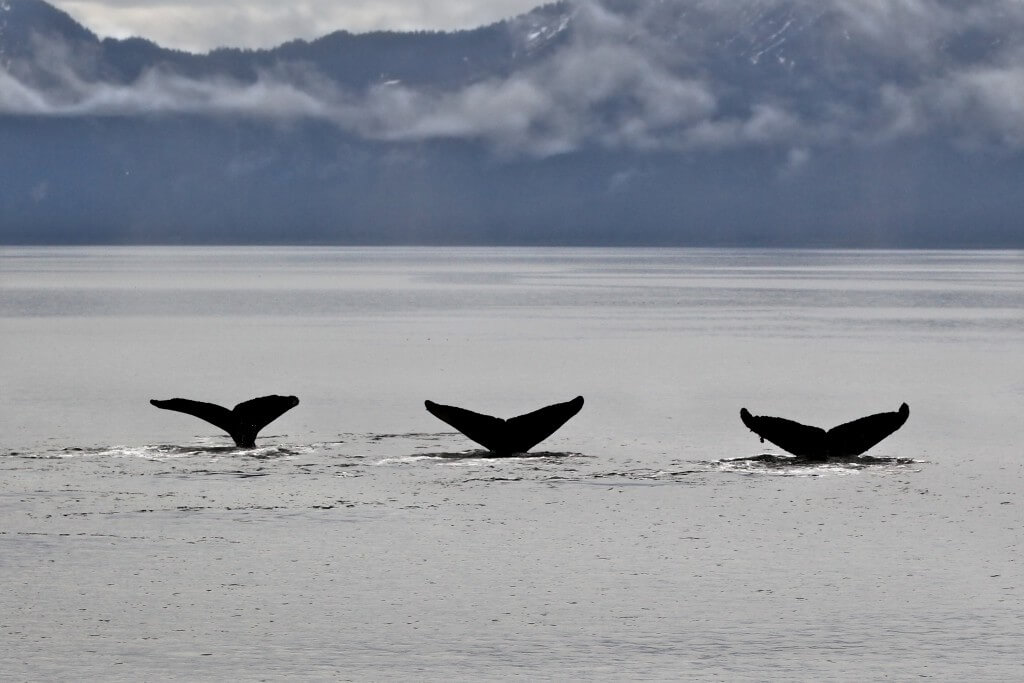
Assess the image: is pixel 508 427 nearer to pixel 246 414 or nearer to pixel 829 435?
pixel 246 414

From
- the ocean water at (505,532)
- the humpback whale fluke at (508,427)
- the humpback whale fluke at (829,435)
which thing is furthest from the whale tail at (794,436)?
the humpback whale fluke at (508,427)

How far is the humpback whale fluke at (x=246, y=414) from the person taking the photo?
2161 centimetres

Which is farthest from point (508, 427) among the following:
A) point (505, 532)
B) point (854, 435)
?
point (505, 532)

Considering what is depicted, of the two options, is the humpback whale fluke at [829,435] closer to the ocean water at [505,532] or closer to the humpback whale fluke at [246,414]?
the ocean water at [505,532]

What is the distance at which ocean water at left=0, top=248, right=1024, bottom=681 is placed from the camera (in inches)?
464

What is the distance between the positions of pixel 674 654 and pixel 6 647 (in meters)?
4.89

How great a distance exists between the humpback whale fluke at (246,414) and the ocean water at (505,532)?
42cm

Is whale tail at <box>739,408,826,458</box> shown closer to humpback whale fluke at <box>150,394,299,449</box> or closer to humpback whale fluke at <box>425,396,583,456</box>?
humpback whale fluke at <box>425,396,583,456</box>

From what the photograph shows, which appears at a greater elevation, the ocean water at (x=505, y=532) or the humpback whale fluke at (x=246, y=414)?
the humpback whale fluke at (x=246, y=414)

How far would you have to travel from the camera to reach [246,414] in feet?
72.8

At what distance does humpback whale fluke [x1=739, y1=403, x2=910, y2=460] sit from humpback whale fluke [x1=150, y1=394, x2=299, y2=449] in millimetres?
6412

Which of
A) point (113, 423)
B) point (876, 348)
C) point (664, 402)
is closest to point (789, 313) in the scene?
point (876, 348)

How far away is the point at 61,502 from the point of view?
17938 millimetres

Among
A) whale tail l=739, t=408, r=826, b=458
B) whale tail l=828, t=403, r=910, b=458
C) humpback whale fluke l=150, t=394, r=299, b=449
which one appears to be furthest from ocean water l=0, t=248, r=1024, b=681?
whale tail l=828, t=403, r=910, b=458
